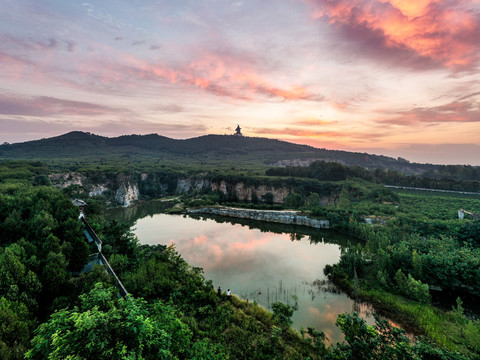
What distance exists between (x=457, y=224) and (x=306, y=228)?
816 inches

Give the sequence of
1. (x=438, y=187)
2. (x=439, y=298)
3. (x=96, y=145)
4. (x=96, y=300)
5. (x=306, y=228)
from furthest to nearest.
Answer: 1. (x=96, y=145)
2. (x=438, y=187)
3. (x=306, y=228)
4. (x=439, y=298)
5. (x=96, y=300)

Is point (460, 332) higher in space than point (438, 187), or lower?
lower

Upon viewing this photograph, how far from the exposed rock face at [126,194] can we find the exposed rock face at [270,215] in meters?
24.0

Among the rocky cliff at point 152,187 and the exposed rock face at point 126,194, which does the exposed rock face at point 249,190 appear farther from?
the exposed rock face at point 126,194

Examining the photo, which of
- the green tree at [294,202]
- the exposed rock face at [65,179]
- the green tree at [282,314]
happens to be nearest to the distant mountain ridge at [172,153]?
the exposed rock face at [65,179]

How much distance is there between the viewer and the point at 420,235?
28.7 meters

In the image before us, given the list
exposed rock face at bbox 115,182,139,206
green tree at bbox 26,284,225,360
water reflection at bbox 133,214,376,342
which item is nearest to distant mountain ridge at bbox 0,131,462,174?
exposed rock face at bbox 115,182,139,206

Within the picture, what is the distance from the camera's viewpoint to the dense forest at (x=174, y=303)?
20.0 feet

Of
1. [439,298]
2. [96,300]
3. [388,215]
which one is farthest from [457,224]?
[96,300]

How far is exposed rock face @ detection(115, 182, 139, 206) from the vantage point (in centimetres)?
6569

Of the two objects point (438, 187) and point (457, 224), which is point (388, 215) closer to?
point (457, 224)

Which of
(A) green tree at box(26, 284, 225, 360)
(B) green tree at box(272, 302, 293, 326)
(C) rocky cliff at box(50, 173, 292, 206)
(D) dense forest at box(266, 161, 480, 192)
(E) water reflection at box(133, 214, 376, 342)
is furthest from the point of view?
(D) dense forest at box(266, 161, 480, 192)

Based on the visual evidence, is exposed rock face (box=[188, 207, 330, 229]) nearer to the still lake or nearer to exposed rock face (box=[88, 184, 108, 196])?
the still lake

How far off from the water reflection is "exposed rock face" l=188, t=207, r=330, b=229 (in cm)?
223
